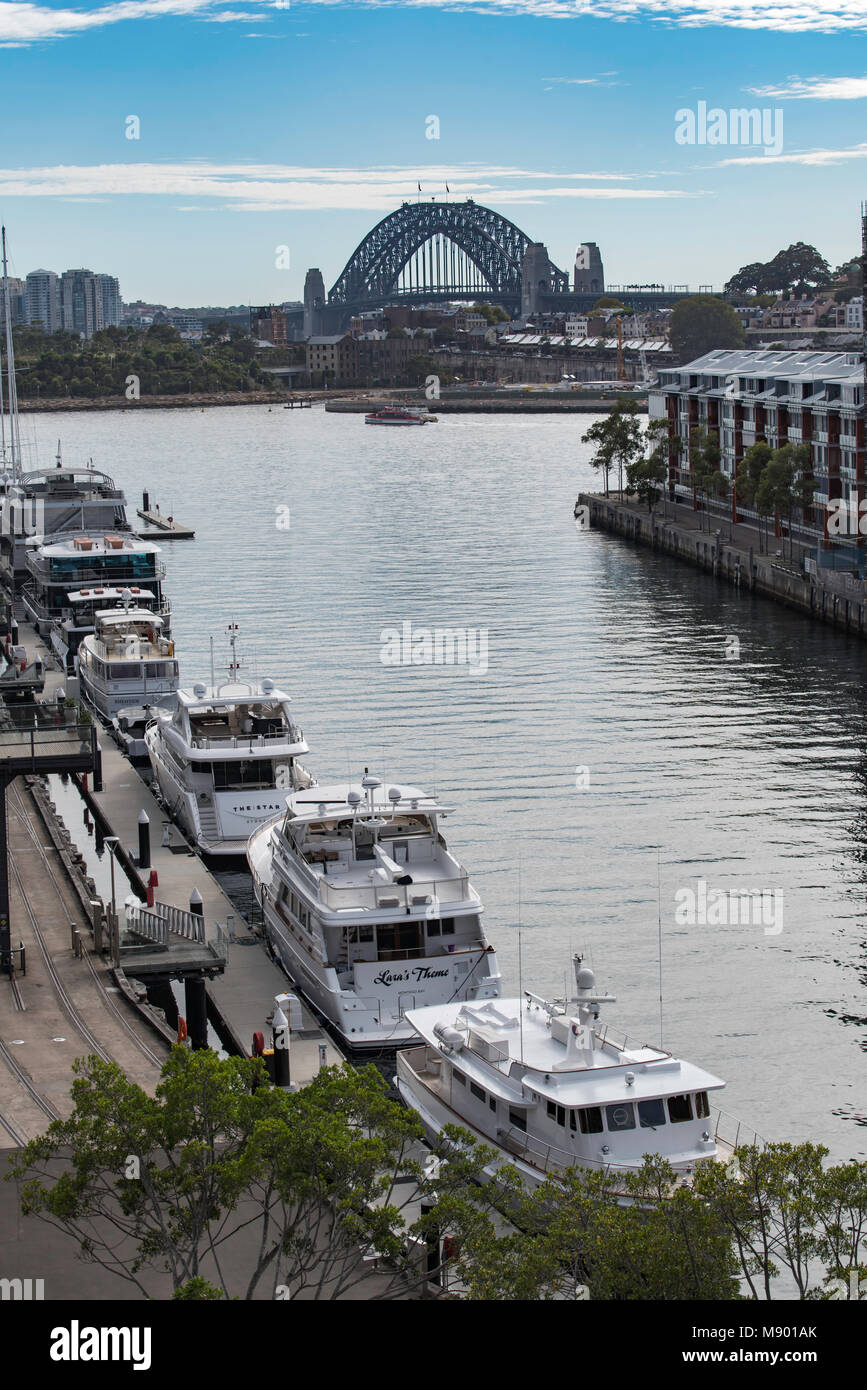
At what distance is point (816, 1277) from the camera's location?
57.1 feet

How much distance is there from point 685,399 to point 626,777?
5954 cm

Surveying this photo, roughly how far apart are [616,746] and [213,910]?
16.0 metres

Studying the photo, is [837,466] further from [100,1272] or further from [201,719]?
Answer: [100,1272]

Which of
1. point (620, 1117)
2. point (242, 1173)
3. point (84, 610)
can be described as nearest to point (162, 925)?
point (620, 1117)

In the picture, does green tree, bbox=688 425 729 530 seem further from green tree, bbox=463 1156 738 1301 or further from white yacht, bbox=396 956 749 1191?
green tree, bbox=463 1156 738 1301

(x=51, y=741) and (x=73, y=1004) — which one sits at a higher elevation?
(x=51, y=741)

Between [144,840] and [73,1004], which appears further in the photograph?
[144,840]

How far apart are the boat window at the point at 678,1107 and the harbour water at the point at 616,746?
318 centimetres

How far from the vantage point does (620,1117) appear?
1778 cm

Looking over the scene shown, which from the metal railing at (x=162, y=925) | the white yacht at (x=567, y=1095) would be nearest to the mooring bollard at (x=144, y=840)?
the metal railing at (x=162, y=925)

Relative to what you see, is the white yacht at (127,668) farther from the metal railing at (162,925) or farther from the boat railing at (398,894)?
the metal railing at (162,925)

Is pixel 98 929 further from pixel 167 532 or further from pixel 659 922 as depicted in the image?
pixel 167 532

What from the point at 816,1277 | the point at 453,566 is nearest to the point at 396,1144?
the point at 816,1277

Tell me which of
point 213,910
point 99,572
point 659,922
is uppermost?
point 99,572
